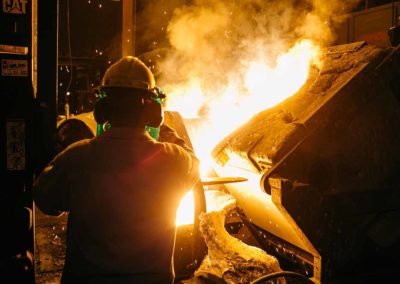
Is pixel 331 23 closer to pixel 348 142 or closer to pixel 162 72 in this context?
pixel 162 72

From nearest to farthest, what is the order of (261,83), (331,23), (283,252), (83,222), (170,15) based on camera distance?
(83,222) < (283,252) < (261,83) < (170,15) < (331,23)

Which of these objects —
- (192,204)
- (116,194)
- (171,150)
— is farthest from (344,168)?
(116,194)

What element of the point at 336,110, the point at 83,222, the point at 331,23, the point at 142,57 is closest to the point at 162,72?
the point at 142,57

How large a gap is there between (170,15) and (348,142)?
8.67 metres

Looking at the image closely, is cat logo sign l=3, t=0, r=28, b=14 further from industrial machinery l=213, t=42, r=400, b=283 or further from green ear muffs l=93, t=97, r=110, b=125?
Answer: industrial machinery l=213, t=42, r=400, b=283

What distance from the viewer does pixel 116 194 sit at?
1.82 meters

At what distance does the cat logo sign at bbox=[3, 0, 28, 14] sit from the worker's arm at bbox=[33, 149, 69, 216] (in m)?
1.16

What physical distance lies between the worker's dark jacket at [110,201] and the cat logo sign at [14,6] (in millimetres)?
1127

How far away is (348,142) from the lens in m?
2.87

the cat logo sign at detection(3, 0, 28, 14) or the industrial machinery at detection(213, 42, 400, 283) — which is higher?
the cat logo sign at detection(3, 0, 28, 14)

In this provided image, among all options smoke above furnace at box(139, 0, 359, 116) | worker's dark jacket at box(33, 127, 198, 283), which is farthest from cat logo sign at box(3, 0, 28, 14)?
smoke above furnace at box(139, 0, 359, 116)

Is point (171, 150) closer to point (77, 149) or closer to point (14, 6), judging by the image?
point (77, 149)

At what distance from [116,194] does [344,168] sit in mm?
1822

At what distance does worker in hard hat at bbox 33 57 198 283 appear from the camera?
1803mm
